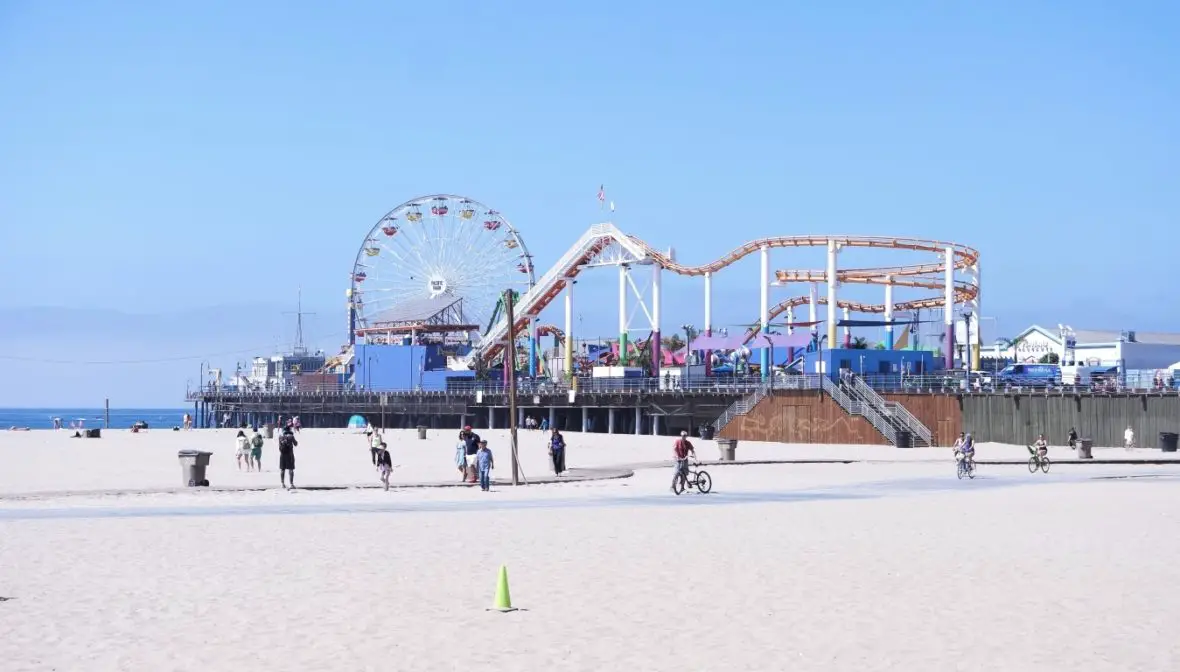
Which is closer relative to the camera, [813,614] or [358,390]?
[813,614]

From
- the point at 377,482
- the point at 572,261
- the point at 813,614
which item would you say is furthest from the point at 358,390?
the point at 813,614

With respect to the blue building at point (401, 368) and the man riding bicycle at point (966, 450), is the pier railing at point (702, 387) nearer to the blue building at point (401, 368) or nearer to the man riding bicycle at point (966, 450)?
the blue building at point (401, 368)

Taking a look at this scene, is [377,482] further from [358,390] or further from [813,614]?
[358,390]

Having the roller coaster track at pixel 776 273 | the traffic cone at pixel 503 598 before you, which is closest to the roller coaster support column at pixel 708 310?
the roller coaster track at pixel 776 273

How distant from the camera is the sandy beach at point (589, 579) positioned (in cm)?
1204

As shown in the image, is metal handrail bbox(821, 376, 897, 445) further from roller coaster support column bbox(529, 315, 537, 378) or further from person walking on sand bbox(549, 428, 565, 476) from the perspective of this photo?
roller coaster support column bbox(529, 315, 537, 378)

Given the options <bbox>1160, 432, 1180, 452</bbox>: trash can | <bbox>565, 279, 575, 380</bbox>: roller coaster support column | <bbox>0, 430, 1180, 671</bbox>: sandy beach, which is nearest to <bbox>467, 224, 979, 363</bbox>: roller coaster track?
<bbox>565, 279, 575, 380</bbox>: roller coaster support column

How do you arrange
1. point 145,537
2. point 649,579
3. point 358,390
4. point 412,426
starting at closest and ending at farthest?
point 649,579 → point 145,537 → point 412,426 → point 358,390

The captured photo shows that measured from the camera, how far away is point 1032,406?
6131 centimetres

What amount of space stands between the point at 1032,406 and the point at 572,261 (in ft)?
129

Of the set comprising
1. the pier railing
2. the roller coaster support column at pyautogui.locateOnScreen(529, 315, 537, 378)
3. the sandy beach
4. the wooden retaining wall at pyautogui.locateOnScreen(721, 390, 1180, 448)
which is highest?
the roller coaster support column at pyautogui.locateOnScreen(529, 315, 537, 378)

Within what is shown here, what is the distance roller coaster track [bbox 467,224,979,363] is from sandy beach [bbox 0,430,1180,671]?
1835 inches

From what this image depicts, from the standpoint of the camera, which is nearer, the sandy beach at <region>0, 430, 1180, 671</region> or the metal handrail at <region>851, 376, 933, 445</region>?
the sandy beach at <region>0, 430, 1180, 671</region>

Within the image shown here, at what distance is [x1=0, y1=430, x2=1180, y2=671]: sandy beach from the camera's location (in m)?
12.0
